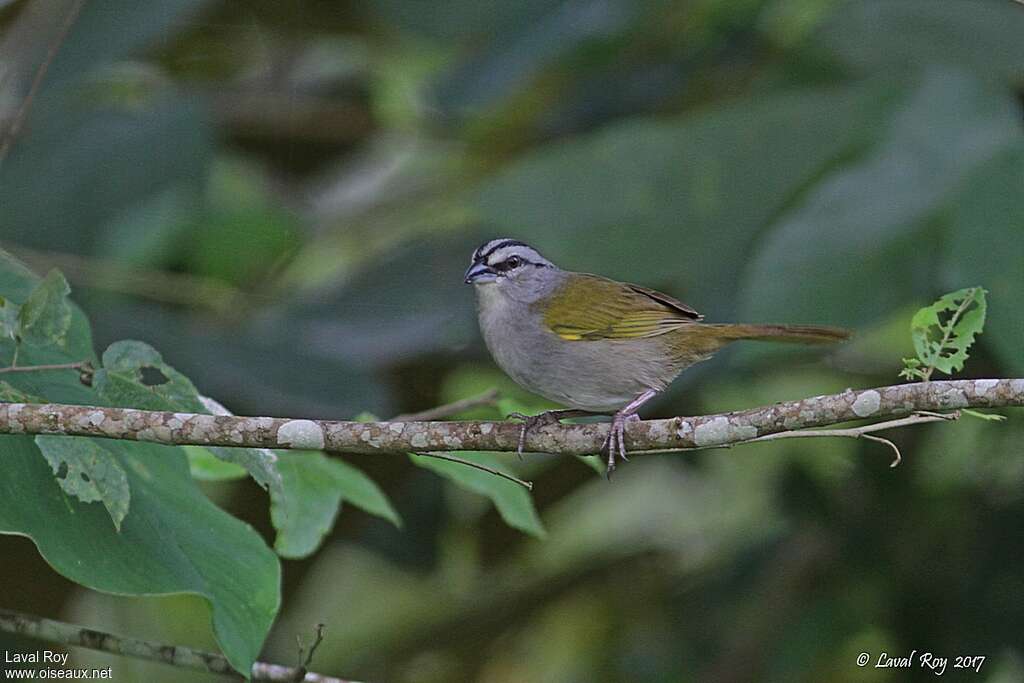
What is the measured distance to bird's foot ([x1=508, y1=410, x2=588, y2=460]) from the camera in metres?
1.98

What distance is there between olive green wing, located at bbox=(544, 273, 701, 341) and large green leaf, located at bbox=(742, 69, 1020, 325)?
12.6 inches

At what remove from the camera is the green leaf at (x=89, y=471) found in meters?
1.92

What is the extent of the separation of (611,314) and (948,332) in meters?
0.97

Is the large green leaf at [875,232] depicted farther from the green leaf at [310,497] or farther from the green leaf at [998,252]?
the green leaf at [310,497]

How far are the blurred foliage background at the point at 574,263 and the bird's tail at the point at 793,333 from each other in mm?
322

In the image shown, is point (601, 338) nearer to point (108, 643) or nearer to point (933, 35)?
point (108, 643)

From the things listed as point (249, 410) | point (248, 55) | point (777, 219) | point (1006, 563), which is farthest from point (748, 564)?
point (248, 55)

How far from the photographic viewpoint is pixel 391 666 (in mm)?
4867

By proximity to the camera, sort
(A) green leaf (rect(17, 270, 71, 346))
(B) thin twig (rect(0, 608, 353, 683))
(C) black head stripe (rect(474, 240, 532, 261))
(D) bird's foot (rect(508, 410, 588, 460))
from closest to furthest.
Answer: (A) green leaf (rect(17, 270, 71, 346))
(D) bird's foot (rect(508, 410, 588, 460))
(B) thin twig (rect(0, 608, 353, 683))
(C) black head stripe (rect(474, 240, 532, 261))

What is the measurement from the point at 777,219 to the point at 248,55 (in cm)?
342

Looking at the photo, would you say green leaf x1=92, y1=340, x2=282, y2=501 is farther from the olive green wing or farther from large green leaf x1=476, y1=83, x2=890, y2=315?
large green leaf x1=476, y1=83, x2=890, y2=315

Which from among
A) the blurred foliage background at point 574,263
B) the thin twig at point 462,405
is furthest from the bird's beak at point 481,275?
the blurred foliage background at point 574,263

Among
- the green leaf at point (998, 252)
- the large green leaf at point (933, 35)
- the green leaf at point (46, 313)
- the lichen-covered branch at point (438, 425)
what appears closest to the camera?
the lichen-covered branch at point (438, 425)

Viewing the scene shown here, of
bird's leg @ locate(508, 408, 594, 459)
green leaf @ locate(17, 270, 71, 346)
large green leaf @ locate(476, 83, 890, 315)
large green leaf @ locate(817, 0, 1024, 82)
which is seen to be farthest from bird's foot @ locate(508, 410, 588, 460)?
large green leaf @ locate(817, 0, 1024, 82)
